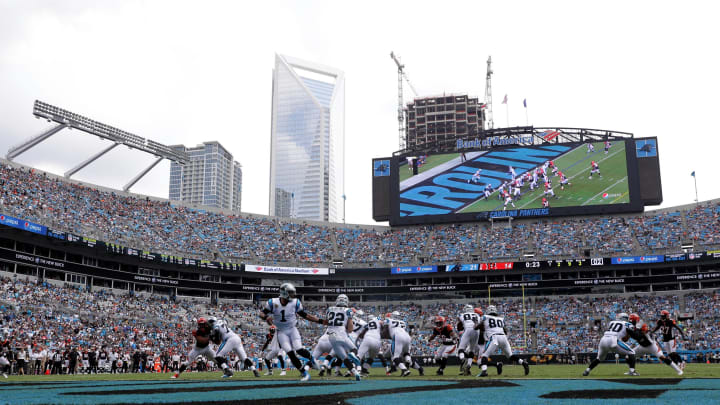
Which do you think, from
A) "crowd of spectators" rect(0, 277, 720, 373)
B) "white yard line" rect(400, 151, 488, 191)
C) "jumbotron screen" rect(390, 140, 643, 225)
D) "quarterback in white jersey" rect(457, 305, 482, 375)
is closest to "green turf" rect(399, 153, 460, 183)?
"jumbotron screen" rect(390, 140, 643, 225)

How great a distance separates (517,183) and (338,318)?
56.9m

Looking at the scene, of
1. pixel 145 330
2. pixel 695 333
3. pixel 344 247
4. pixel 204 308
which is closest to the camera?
pixel 145 330

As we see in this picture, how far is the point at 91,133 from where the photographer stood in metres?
62.7

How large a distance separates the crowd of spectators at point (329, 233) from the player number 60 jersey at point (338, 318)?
42.4 metres

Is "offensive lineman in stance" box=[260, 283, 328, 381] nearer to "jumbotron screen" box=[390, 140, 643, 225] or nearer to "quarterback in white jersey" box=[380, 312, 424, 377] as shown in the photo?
"quarterback in white jersey" box=[380, 312, 424, 377]

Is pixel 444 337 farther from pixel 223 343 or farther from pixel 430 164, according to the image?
pixel 430 164

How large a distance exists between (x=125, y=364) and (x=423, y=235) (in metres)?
43.6

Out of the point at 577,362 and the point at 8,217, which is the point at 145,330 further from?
the point at 577,362

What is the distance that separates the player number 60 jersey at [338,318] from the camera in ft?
58.3

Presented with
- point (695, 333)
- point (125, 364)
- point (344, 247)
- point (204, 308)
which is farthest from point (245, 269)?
point (695, 333)

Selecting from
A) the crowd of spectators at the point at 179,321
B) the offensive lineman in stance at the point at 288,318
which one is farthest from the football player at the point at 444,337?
the crowd of spectators at the point at 179,321

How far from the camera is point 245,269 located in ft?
222

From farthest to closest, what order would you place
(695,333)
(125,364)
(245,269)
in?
(245,269) → (695,333) → (125,364)

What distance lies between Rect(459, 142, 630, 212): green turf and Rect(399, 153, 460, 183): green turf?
6.88 meters
